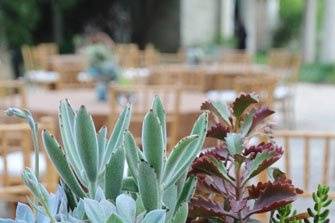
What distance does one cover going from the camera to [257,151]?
1076mm

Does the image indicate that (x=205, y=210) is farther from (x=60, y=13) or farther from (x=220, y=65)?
(x=60, y=13)

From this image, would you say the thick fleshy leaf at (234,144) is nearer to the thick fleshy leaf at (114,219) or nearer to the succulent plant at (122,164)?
the succulent plant at (122,164)

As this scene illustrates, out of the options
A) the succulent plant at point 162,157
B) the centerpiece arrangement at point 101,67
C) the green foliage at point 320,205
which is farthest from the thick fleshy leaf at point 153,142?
the centerpiece arrangement at point 101,67

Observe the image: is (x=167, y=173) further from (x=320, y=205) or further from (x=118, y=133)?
(x=320, y=205)

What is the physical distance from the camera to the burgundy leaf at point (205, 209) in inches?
41.3

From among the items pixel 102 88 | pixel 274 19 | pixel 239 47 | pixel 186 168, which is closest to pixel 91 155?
pixel 186 168

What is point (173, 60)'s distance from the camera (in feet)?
34.9

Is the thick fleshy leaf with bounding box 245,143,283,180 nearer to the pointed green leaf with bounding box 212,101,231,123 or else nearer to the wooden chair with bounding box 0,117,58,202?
the pointed green leaf with bounding box 212,101,231,123

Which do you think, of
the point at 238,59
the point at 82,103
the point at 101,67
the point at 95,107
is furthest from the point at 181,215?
the point at 238,59

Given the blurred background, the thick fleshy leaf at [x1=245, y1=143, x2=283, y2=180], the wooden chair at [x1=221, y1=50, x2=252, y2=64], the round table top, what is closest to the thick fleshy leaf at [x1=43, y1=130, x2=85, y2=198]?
the thick fleshy leaf at [x1=245, y1=143, x2=283, y2=180]

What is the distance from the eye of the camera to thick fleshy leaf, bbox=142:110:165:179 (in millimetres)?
989

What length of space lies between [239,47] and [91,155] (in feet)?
50.8

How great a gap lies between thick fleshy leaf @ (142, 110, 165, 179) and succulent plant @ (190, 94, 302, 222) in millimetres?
91

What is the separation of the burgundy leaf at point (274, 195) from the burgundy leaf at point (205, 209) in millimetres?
45
